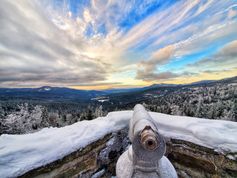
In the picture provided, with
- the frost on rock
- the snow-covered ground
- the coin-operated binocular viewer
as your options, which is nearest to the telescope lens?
the coin-operated binocular viewer

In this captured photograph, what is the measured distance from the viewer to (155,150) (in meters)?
1.48

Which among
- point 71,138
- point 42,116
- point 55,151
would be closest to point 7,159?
point 55,151

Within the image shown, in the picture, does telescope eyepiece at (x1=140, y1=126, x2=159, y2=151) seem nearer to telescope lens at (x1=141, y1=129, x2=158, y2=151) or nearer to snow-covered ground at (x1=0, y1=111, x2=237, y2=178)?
telescope lens at (x1=141, y1=129, x2=158, y2=151)

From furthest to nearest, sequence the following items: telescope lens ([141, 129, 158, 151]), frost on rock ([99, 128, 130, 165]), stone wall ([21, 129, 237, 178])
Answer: frost on rock ([99, 128, 130, 165]) → stone wall ([21, 129, 237, 178]) → telescope lens ([141, 129, 158, 151])

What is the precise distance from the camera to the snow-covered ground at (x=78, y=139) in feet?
6.42

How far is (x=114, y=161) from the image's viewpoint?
3326 millimetres

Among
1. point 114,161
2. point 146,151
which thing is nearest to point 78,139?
point 114,161

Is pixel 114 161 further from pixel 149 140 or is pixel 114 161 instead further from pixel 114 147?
pixel 149 140

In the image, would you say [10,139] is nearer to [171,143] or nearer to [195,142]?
[171,143]

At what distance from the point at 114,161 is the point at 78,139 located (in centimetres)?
115

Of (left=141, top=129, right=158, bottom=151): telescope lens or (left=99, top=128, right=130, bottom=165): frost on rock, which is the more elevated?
(left=141, top=129, right=158, bottom=151): telescope lens

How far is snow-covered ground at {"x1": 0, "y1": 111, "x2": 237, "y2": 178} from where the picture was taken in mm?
1957

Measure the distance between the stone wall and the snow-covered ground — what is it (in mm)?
114

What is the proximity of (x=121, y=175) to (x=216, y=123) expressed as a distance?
2440mm
